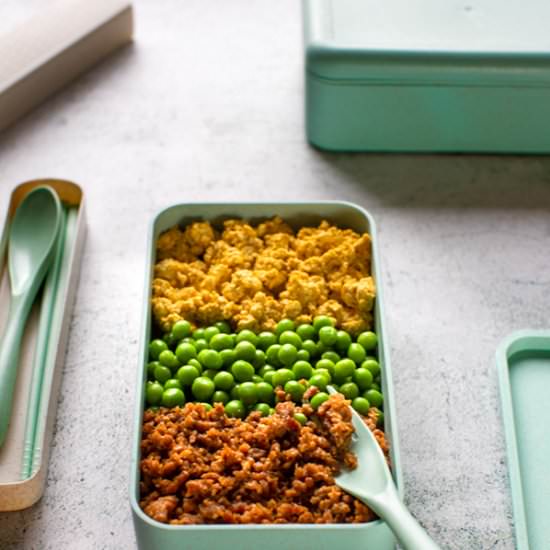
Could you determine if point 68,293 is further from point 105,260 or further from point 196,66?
point 196,66

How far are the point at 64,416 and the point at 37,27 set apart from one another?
0.92 meters

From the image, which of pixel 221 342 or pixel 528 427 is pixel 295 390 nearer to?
pixel 221 342

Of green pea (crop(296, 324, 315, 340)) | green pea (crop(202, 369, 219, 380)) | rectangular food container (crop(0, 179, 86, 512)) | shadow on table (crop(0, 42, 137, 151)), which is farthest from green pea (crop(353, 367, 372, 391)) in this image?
shadow on table (crop(0, 42, 137, 151))

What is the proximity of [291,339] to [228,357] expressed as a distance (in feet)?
0.32

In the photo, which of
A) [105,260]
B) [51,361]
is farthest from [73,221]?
[51,361]

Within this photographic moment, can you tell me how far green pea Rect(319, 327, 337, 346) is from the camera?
1376 mm

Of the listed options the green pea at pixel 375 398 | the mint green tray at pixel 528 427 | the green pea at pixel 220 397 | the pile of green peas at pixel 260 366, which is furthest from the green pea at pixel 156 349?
the mint green tray at pixel 528 427

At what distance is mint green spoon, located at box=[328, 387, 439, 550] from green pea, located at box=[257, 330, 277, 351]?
0.20m

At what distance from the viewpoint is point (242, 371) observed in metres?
1.33

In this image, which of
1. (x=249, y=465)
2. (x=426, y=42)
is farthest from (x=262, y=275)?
(x=426, y=42)

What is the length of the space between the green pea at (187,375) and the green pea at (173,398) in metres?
0.03

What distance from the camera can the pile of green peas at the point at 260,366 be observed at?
1.30 metres

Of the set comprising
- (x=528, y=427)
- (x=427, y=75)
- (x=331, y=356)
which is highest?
(x=427, y=75)

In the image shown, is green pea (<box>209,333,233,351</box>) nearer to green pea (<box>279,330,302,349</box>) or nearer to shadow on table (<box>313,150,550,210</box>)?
green pea (<box>279,330,302,349</box>)
